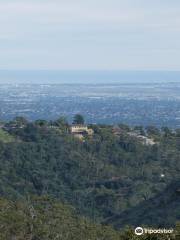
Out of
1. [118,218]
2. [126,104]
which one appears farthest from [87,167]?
[126,104]

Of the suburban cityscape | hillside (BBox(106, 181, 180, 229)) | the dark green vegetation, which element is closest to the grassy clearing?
the dark green vegetation

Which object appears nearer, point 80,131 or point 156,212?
point 156,212

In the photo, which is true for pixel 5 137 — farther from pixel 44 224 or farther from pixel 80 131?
pixel 44 224

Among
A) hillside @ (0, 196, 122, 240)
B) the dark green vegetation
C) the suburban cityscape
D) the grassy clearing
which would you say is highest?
hillside @ (0, 196, 122, 240)

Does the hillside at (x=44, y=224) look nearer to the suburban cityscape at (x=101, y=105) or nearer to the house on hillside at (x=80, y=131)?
the house on hillside at (x=80, y=131)

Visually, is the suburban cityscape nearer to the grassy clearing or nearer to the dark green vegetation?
the grassy clearing

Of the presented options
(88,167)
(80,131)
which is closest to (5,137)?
(80,131)

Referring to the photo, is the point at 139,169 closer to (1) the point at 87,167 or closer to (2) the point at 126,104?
(1) the point at 87,167

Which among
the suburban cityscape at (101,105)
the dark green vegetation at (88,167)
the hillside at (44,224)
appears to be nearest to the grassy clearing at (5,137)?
the dark green vegetation at (88,167)
